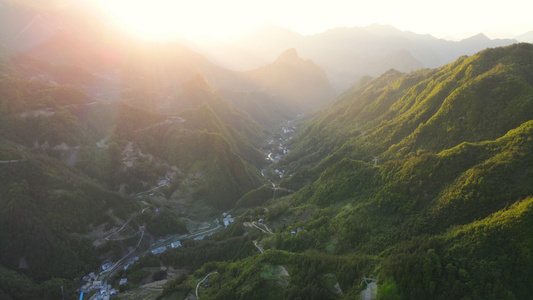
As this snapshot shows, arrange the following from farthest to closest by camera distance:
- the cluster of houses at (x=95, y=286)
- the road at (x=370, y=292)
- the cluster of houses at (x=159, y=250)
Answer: the cluster of houses at (x=159, y=250)
the cluster of houses at (x=95, y=286)
the road at (x=370, y=292)

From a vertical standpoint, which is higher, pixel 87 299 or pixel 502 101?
pixel 502 101

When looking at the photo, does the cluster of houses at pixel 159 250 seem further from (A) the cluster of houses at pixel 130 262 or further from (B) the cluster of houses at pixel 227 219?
(B) the cluster of houses at pixel 227 219

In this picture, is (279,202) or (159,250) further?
(279,202)

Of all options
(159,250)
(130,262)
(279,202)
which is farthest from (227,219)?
(130,262)

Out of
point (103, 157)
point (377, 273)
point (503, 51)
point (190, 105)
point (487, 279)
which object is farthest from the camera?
point (190, 105)

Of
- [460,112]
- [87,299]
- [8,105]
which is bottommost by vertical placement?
[87,299]

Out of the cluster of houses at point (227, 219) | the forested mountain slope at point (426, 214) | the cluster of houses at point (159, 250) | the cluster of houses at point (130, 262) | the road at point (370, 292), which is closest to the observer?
the forested mountain slope at point (426, 214)

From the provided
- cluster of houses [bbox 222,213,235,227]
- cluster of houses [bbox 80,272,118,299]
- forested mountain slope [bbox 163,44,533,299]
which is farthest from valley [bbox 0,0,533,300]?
cluster of houses [bbox 222,213,235,227]

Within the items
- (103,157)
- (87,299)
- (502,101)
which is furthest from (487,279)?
(103,157)

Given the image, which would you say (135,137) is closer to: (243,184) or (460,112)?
(243,184)

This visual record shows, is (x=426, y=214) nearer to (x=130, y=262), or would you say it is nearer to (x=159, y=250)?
(x=159, y=250)

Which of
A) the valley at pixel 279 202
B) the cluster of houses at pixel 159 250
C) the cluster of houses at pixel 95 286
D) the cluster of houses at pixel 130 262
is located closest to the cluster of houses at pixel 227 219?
the valley at pixel 279 202
